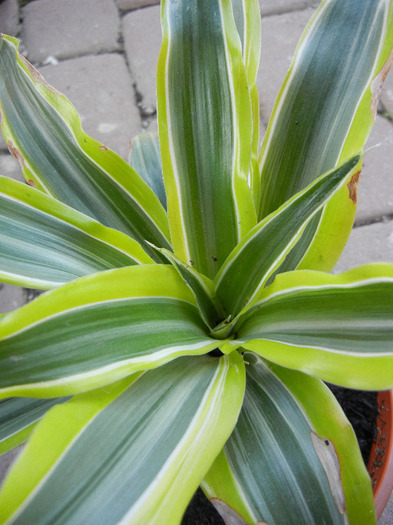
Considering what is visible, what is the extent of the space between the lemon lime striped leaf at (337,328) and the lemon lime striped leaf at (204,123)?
0.36ft

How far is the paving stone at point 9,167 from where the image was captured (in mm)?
1250

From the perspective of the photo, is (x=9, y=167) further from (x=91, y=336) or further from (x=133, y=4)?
(x=91, y=336)

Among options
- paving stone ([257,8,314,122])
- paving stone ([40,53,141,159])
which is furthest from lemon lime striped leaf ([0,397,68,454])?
paving stone ([257,8,314,122])

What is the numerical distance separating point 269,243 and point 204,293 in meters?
0.09

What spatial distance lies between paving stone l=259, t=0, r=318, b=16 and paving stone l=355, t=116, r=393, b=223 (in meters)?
0.51

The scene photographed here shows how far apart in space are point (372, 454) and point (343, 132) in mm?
425

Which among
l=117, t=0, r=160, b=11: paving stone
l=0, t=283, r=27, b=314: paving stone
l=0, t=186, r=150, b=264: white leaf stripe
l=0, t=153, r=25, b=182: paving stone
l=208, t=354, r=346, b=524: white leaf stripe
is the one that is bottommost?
l=208, t=354, r=346, b=524: white leaf stripe

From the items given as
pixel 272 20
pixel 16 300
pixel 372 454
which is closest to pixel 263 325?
pixel 372 454

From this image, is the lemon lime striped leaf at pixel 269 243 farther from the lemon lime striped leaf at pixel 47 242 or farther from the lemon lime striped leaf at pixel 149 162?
the lemon lime striped leaf at pixel 149 162

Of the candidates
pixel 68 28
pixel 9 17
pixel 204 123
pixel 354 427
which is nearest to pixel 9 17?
pixel 9 17

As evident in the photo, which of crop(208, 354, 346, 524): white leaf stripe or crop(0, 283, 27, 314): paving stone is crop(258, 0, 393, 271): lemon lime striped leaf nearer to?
crop(208, 354, 346, 524): white leaf stripe

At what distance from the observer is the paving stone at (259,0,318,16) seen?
1455 mm

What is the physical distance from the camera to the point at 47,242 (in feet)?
1.49

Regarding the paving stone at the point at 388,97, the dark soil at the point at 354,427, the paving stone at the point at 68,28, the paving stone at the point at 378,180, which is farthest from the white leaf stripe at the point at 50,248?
the paving stone at the point at 68,28
